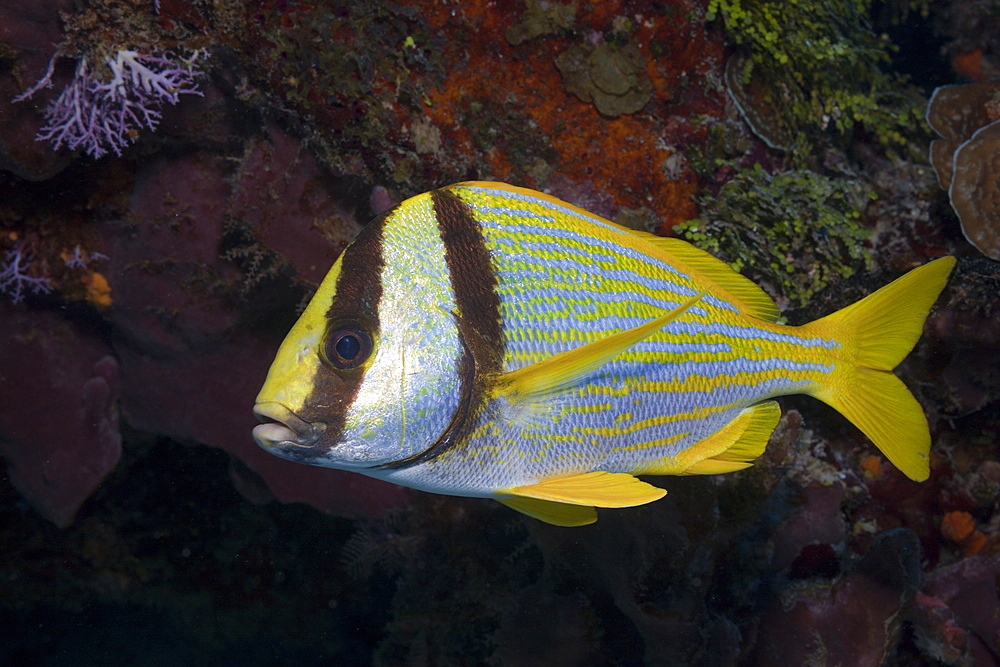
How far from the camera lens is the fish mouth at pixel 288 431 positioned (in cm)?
137

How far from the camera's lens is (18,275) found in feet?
11.0

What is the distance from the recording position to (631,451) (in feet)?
5.72

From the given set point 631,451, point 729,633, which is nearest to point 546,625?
point 729,633

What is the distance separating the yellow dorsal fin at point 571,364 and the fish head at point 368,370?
168mm

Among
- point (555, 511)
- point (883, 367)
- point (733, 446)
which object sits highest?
point (883, 367)

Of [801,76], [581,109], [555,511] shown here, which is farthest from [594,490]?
[801,76]

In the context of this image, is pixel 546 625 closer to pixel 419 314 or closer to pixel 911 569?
pixel 911 569

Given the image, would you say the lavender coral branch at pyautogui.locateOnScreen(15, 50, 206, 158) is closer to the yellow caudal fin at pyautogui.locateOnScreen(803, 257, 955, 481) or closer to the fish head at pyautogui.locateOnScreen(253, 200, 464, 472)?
the fish head at pyautogui.locateOnScreen(253, 200, 464, 472)

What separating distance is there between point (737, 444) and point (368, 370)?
1.43 meters

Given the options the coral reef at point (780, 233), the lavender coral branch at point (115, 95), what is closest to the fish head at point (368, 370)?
the coral reef at point (780, 233)

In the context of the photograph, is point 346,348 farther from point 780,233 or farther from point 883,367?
point 780,233

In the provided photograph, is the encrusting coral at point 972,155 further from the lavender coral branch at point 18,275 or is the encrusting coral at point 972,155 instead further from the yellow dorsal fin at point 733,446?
the lavender coral branch at point 18,275

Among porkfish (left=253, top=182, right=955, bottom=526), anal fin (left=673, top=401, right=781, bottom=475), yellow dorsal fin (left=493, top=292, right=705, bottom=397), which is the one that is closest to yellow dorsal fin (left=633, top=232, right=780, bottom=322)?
porkfish (left=253, top=182, right=955, bottom=526)

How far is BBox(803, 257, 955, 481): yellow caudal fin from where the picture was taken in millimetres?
1953
